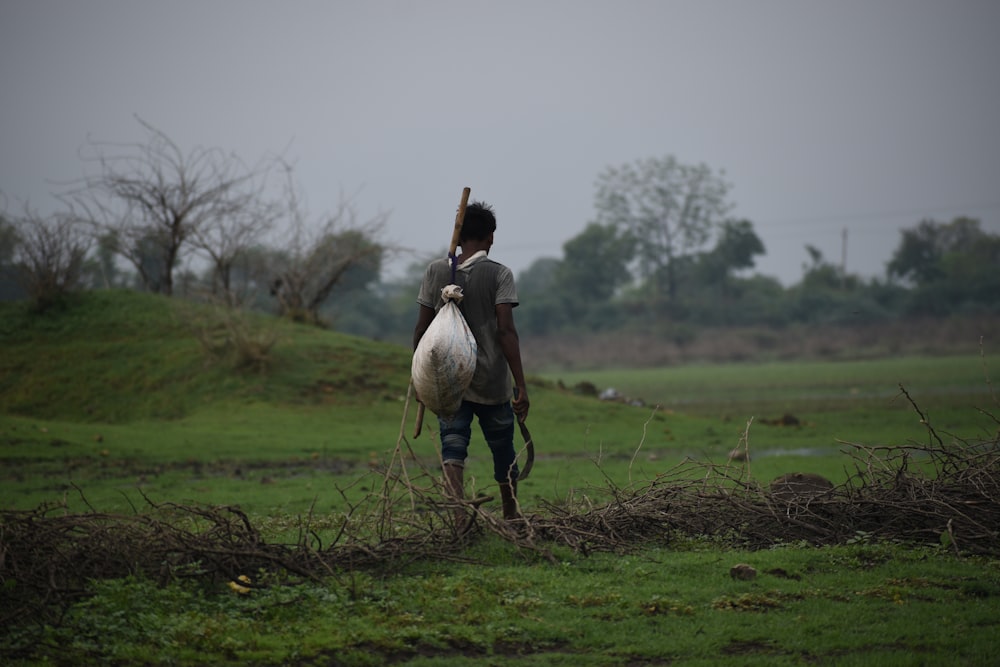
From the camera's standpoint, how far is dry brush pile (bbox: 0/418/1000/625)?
5.70 m

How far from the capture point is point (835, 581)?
582cm

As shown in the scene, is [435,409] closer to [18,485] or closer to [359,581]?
[359,581]

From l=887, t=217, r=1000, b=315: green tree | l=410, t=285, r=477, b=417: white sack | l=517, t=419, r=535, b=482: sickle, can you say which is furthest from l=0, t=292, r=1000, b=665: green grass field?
l=887, t=217, r=1000, b=315: green tree

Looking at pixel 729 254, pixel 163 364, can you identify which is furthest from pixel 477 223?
pixel 729 254

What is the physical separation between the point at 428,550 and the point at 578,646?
173cm

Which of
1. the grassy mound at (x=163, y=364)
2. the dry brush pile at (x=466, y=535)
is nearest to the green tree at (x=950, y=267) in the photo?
the grassy mound at (x=163, y=364)

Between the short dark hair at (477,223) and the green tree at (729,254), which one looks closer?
the short dark hair at (477,223)

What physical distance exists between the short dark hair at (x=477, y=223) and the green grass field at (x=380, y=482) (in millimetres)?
1454

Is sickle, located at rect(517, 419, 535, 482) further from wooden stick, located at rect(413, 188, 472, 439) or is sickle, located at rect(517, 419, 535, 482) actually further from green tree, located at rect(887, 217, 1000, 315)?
green tree, located at rect(887, 217, 1000, 315)

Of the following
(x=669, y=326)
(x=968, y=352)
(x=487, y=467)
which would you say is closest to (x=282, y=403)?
(x=487, y=467)

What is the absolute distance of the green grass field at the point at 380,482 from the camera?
481cm

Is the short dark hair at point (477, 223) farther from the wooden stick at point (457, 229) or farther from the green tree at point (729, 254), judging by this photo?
the green tree at point (729, 254)

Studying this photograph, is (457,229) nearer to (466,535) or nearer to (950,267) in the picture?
(466,535)

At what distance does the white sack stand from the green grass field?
368 millimetres
